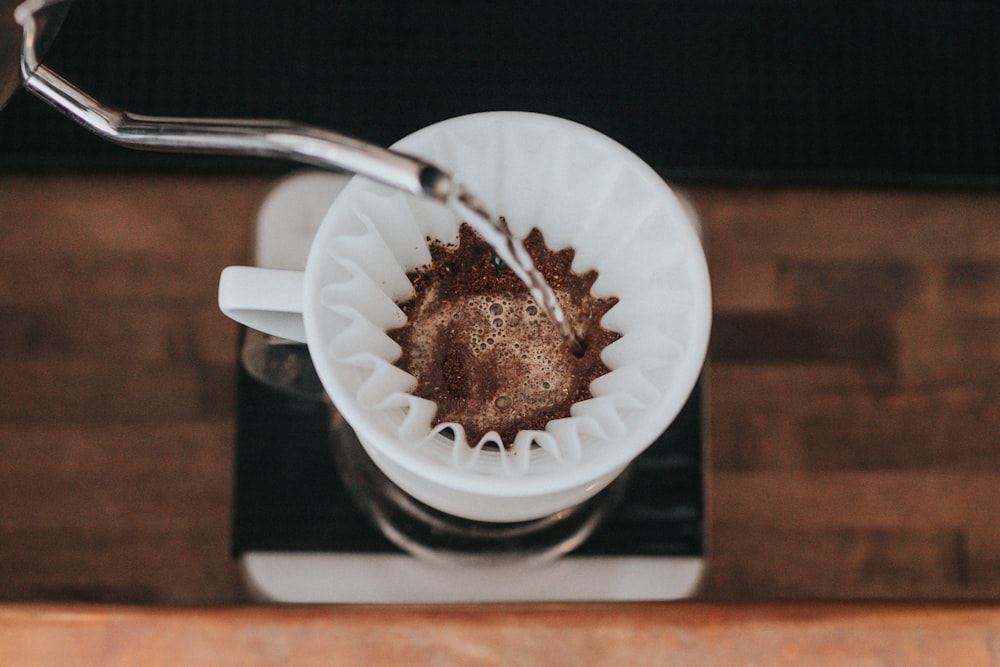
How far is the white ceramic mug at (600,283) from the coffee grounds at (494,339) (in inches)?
0.8

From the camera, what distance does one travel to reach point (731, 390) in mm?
910

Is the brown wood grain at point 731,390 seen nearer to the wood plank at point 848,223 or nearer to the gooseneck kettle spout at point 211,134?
the wood plank at point 848,223

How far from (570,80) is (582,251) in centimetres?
45

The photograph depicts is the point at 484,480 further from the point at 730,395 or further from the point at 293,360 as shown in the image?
the point at 730,395

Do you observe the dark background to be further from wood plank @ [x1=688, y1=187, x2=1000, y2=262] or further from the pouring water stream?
the pouring water stream

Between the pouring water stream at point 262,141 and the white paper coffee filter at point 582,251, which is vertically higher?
the pouring water stream at point 262,141

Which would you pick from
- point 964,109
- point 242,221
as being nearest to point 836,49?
point 964,109

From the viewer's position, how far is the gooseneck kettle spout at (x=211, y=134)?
397 mm

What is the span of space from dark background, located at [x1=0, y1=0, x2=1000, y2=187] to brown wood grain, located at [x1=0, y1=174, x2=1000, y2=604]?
0.04m

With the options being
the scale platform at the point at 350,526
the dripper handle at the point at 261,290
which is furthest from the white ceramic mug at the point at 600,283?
the scale platform at the point at 350,526

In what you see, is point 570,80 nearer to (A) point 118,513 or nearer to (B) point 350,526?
(B) point 350,526

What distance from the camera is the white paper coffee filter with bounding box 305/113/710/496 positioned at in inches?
16.8

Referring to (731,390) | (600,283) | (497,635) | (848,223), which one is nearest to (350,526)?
(497,635)

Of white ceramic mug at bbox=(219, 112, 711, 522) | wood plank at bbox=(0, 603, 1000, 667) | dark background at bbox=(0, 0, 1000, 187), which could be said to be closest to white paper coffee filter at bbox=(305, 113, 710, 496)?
white ceramic mug at bbox=(219, 112, 711, 522)
